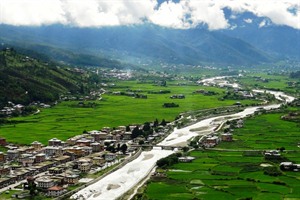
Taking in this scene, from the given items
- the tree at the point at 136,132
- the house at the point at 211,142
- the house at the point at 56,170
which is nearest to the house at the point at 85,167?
the house at the point at 56,170

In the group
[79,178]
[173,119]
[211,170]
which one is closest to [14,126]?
[173,119]

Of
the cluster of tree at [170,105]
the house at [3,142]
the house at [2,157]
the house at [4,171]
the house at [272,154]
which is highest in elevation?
the cluster of tree at [170,105]

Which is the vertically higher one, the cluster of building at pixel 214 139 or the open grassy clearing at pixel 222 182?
the cluster of building at pixel 214 139

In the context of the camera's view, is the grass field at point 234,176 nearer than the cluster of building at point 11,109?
Yes

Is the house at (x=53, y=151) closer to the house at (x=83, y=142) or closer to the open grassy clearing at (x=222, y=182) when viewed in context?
the house at (x=83, y=142)

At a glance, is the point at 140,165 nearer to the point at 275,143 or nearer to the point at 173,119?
the point at 275,143

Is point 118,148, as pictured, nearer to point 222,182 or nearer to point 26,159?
point 26,159

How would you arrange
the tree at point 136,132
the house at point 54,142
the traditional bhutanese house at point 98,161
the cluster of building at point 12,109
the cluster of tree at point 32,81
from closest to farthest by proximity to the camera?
the traditional bhutanese house at point 98,161 < the house at point 54,142 < the tree at point 136,132 < the cluster of building at point 12,109 < the cluster of tree at point 32,81

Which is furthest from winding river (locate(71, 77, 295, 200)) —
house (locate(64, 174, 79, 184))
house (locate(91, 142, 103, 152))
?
house (locate(91, 142, 103, 152))
